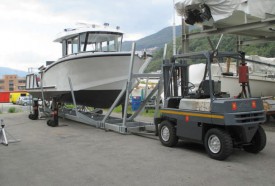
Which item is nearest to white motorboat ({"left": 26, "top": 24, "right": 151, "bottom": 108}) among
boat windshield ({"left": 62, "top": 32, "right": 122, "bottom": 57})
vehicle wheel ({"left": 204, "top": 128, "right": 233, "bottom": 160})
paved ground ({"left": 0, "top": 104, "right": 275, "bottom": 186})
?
boat windshield ({"left": 62, "top": 32, "right": 122, "bottom": 57})

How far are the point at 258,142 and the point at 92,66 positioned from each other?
20.3 ft

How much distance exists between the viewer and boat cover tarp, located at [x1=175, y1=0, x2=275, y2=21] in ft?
33.6

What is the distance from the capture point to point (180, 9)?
11773 mm

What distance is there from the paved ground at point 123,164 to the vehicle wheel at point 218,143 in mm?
151

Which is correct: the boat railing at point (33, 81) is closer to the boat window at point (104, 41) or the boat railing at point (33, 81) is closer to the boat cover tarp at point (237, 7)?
the boat window at point (104, 41)

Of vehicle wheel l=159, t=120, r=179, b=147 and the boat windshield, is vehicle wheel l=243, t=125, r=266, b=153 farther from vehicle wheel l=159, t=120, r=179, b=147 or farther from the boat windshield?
the boat windshield

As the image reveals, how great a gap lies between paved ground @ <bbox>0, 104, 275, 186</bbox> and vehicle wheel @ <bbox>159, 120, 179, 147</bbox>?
0.17 metres

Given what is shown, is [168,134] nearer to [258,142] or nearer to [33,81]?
[258,142]

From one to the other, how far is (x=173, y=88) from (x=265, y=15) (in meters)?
4.19

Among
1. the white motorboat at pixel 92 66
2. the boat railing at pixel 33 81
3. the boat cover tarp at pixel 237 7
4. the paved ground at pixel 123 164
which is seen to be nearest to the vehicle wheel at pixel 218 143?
the paved ground at pixel 123 164

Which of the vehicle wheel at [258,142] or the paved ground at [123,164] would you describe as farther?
the vehicle wheel at [258,142]

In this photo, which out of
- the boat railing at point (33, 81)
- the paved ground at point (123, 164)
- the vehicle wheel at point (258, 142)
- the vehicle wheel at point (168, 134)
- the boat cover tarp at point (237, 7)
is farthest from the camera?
the boat railing at point (33, 81)

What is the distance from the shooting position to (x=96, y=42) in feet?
40.1

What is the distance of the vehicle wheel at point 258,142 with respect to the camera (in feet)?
23.1
